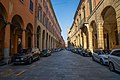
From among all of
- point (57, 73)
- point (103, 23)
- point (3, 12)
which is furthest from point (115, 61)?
point (103, 23)

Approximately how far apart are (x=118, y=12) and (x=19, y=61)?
1148 centimetres

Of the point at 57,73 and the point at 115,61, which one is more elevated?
the point at 115,61

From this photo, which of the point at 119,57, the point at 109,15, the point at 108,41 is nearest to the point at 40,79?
the point at 119,57

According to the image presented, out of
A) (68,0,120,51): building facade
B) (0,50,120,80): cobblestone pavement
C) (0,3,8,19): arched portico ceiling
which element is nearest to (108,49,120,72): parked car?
(0,50,120,80): cobblestone pavement

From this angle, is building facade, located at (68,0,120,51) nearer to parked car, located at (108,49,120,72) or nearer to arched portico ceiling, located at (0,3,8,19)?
parked car, located at (108,49,120,72)

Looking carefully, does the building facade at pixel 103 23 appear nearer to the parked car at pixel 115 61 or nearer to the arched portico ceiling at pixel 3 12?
the parked car at pixel 115 61

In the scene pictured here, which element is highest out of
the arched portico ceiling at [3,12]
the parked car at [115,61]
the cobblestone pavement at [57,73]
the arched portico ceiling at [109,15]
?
the arched portico ceiling at [109,15]

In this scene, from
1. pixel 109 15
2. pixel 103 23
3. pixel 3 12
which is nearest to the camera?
pixel 3 12

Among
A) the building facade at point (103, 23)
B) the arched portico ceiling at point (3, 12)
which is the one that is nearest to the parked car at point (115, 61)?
the building facade at point (103, 23)

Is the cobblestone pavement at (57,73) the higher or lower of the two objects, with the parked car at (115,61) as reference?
lower

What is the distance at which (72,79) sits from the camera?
652 centimetres

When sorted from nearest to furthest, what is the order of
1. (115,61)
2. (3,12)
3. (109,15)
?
(115,61), (3,12), (109,15)

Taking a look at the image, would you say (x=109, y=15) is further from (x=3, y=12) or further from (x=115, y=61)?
(x=3, y=12)

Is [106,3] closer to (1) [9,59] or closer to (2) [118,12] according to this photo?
(2) [118,12]
